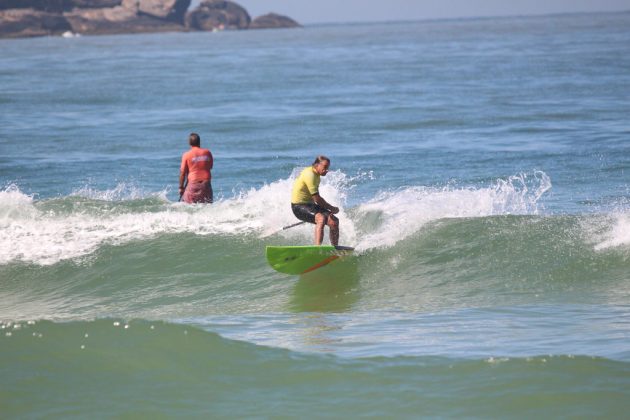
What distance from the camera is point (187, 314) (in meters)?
10.5

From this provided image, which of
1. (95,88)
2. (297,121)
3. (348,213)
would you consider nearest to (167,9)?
(95,88)

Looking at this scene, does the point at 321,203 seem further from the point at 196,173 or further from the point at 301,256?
the point at 196,173

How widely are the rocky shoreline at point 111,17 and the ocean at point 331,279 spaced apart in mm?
135465

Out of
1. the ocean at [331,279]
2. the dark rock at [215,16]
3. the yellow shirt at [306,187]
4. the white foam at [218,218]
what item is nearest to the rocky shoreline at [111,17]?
the dark rock at [215,16]

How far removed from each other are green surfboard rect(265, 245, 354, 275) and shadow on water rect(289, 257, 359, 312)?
133 millimetres

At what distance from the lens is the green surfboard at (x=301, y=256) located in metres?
11.4

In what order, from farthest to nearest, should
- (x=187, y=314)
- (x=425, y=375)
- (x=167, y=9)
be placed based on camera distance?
1. (x=167, y=9)
2. (x=187, y=314)
3. (x=425, y=375)

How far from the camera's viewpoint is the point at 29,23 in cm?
15375

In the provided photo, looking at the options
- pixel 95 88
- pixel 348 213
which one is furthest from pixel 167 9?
pixel 348 213

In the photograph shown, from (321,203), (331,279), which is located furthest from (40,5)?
(321,203)

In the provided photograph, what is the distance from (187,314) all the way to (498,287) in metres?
3.65

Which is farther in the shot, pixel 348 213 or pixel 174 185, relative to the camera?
pixel 174 185

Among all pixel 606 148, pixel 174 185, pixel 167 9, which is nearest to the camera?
pixel 174 185

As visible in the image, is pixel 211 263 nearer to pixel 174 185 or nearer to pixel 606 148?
pixel 174 185
